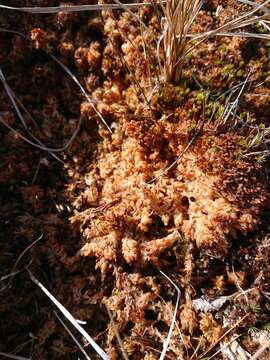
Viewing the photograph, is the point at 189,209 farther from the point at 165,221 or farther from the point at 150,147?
the point at 150,147

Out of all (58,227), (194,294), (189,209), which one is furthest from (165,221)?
(58,227)

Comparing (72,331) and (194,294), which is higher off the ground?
(194,294)

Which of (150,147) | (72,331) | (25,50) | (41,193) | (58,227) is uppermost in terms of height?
(25,50)

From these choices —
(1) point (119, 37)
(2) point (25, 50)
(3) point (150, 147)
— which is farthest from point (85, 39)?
(3) point (150, 147)

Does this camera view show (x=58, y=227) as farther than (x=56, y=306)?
Yes

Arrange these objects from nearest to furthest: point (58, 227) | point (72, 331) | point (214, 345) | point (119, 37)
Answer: point (214, 345) → point (72, 331) → point (58, 227) → point (119, 37)

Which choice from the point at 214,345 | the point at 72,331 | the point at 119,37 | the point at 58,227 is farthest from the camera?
the point at 119,37
